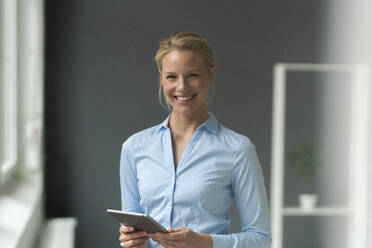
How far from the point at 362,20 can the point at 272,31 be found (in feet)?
2.18

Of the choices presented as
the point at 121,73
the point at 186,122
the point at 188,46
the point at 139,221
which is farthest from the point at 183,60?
the point at 121,73

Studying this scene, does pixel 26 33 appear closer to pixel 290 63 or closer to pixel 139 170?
pixel 290 63

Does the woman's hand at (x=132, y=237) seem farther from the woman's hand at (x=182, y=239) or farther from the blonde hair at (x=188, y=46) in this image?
the blonde hair at (x=188, y=46)

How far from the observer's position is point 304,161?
3.74 metres

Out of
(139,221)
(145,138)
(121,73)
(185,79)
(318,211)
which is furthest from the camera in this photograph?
(318,211)

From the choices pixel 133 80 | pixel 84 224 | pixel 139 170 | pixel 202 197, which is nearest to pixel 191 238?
pixel 202 197

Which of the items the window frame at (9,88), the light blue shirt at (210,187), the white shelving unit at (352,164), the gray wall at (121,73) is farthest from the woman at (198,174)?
the white shelving unit at (352,164)

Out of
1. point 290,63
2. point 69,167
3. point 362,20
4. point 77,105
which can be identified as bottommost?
point 69,167

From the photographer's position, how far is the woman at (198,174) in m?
1.36

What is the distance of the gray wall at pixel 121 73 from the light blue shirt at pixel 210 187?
2.08 m

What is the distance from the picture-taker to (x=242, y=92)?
3697mm

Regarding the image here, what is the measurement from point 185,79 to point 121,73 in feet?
7.39

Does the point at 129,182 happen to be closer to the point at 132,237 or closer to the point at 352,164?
the point at 132,237

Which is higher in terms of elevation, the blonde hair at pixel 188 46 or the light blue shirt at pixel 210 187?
the blonde hair at pixel 188 46
